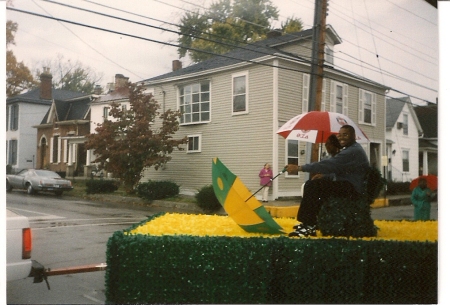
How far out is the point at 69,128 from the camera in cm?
513

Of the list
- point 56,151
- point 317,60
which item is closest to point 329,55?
point 317,60

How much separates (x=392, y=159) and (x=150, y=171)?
3109mm

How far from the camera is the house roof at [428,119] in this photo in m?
4.66

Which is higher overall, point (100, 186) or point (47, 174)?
→ point (47, 174)

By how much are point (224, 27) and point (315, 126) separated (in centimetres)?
180

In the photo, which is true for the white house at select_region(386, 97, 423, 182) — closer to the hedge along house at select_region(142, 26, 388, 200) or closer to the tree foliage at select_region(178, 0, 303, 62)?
the hedge along house at select_region(142, 26, 388, 200)

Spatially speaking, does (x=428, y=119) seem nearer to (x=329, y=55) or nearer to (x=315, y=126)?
(x=315, y=126)

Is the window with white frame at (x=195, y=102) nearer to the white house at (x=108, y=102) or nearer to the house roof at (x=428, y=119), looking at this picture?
the white house at (x=108, y=102)

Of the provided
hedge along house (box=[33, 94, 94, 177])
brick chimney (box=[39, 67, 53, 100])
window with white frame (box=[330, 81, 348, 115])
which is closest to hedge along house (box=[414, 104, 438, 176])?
window with white frame (box=[330, 81, 348, 115])

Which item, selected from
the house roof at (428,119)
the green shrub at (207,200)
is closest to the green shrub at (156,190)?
the green shrub at (207,200)

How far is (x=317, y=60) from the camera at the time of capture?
18.1ft

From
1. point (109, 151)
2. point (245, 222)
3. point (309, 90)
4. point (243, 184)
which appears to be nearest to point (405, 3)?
point (309, 90)

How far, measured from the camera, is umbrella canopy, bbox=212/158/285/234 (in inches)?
169

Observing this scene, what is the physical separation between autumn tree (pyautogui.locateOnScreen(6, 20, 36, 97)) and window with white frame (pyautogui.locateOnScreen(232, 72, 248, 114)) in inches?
94.0
